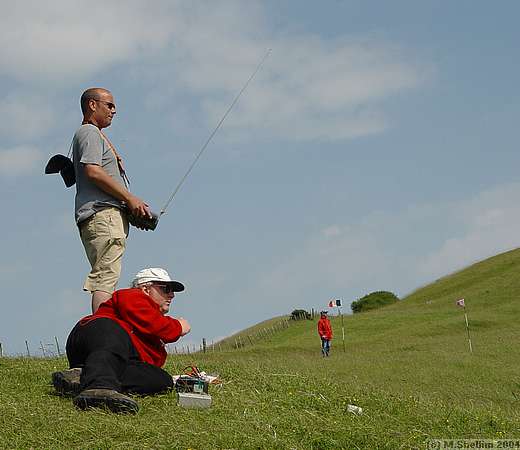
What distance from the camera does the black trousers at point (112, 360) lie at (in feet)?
24.6

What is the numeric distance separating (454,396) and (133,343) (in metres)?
11.7

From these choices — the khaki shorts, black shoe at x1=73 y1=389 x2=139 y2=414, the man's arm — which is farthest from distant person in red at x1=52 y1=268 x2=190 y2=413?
the man's arm

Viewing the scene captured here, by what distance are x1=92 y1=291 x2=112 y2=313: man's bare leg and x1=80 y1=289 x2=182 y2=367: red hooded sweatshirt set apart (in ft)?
1.57

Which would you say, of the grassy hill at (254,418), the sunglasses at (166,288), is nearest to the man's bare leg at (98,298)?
the sunglasses at (166,288)

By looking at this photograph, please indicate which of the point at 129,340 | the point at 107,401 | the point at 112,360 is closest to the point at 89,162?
the point at 129,340

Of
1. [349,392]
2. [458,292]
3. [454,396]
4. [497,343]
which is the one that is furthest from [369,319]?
[349,392]

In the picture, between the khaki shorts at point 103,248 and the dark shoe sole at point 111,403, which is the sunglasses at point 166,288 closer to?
the khaki shorts at point 103,248

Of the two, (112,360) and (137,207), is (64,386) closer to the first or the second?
(112,360)

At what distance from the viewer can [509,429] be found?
25.8 feet

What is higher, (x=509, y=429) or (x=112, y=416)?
(x=112, y=416)

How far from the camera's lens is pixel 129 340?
816 cm

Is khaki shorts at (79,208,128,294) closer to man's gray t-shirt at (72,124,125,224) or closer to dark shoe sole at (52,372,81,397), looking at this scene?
man's gray t-shirt at (72,124,125,224)

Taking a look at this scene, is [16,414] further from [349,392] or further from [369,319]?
[369,319]

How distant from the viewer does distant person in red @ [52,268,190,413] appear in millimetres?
7699
